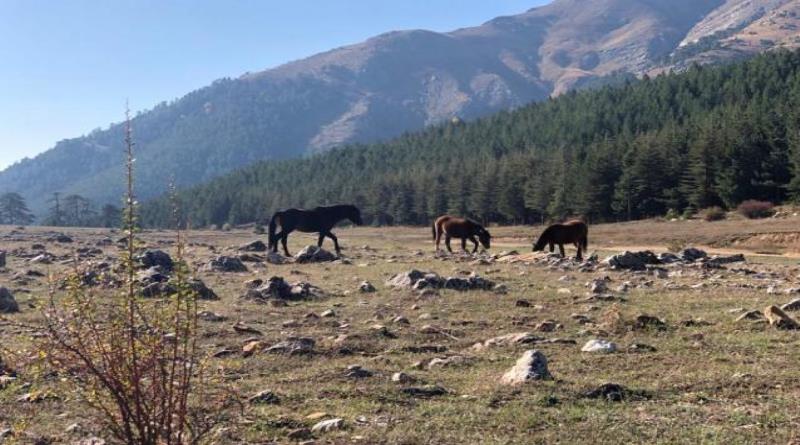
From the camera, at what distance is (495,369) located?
10289 mm

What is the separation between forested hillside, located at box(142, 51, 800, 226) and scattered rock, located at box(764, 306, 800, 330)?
242ft

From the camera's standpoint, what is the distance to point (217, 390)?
896 centimetres

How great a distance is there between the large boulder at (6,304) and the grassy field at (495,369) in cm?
25

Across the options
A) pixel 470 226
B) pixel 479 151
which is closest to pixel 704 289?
pixel 470 226

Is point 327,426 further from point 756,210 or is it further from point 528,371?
point 756,210

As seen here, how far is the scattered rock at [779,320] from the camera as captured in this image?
482 inches

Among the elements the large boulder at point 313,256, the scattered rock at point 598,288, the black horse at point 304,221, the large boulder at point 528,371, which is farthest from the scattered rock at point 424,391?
the black horse at point 304,221

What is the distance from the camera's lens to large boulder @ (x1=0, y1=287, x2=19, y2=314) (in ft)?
50.2

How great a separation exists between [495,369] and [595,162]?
92.0 metres

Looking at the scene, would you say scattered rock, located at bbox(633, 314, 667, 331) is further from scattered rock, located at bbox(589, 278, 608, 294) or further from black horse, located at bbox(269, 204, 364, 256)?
black horse, located at bbox(269, 204, 364, 256)

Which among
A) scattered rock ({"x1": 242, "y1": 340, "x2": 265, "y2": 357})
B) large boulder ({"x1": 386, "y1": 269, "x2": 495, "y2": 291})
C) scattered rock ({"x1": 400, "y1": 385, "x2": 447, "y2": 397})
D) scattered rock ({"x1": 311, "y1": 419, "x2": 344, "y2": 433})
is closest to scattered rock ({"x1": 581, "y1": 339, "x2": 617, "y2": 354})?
scattered rock ({"x1": 400, "y1": 385, "x2": 447, "y2": 397})

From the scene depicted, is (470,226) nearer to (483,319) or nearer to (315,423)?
(483,319)

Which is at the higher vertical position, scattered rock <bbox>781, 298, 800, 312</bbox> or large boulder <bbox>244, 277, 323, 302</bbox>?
large boulder <bbox>244, 277, 323, 302</bbox>

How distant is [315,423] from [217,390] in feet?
6.29
